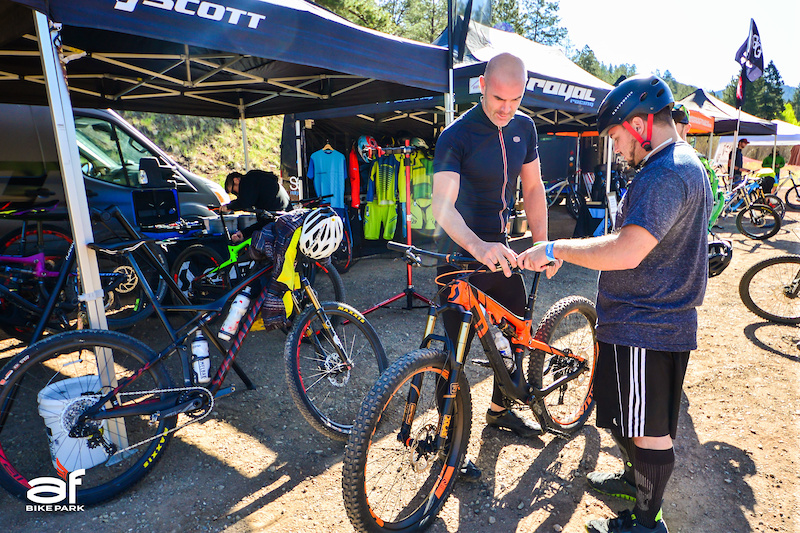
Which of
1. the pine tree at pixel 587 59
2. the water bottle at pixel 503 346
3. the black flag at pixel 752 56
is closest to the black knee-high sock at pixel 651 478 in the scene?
the water bottle at pixel 503 346

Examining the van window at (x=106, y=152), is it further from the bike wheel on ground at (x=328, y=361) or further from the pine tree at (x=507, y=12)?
the pine tree at (x=507, y=12)

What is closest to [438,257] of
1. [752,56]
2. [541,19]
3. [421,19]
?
[752,56]

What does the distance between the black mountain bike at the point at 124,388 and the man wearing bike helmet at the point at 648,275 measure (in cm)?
156

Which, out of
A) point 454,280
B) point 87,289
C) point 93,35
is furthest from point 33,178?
point 454,280

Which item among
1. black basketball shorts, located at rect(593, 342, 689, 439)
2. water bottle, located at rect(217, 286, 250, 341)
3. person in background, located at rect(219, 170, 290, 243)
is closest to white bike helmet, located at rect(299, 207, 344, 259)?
water bottle, located at rect(217, 286, 250, 341)

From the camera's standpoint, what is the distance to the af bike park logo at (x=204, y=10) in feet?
8.42

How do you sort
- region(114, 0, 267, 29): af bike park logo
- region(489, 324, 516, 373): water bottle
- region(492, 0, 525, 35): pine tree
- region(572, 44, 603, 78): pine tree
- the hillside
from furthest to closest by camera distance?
region(572, 44, 603, 78): pine tree
region(492, 0, 525, 35): pine tree
the hillside
region(114, 0, 267, 29): af bike park logo
region(489, 324, 516, 373): water bottle

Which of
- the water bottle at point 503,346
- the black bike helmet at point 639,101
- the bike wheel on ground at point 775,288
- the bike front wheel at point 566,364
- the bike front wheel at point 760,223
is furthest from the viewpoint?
the bike front wheel at point 760,223

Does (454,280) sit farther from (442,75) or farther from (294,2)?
(442,75)

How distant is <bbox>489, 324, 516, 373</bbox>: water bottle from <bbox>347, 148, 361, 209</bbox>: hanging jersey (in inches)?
228

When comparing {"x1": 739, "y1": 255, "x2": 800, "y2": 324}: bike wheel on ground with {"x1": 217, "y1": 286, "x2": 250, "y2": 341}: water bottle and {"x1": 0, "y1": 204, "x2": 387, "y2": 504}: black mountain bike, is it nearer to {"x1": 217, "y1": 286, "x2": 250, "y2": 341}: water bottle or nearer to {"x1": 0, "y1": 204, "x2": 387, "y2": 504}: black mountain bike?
{"x1": 0, "y1": 204, "x2": 387, "y2": 504}: black mountain bike

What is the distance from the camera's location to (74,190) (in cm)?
245

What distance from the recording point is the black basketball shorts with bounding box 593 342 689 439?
1.88 meters

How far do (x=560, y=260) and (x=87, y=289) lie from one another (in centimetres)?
246
